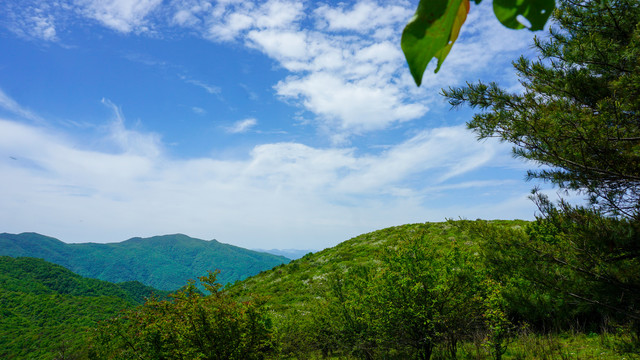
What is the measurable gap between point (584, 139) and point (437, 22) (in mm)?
6153

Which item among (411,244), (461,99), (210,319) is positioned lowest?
(210,319)

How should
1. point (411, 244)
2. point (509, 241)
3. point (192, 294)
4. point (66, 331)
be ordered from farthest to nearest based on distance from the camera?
point (66, 331) → point (411, 244) → point (192, 294) → point (509, 241)

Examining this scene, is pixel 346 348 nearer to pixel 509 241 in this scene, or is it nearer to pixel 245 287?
pixel 509 241

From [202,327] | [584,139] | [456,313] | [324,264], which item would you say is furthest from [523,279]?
[324,264]

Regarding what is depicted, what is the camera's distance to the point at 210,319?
6.57m

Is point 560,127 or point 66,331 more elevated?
point 560,127

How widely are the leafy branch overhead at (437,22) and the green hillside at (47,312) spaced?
27978 millimetres

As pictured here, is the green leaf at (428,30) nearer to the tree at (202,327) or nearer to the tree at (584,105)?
the tree at (584,105)

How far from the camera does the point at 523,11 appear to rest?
42cm

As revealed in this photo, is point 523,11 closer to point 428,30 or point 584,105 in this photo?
point 428,30

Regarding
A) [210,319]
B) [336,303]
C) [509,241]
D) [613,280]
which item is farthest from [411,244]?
[210,319]

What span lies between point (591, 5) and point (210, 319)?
9.88m

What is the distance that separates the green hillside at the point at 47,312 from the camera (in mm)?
35156

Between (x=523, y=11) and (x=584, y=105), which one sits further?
(x=584, y=105)
